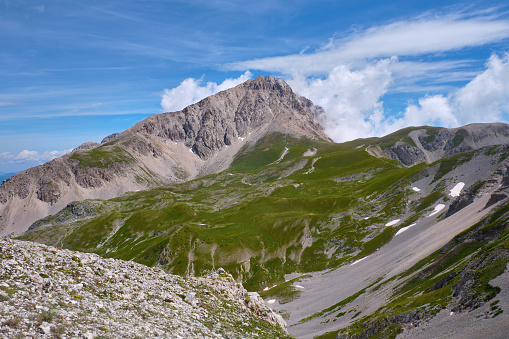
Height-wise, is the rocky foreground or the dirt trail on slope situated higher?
the rocky foreground

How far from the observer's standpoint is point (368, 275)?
98.6 metres

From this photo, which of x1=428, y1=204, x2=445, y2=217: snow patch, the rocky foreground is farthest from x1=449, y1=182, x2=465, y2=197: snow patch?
the rocky foreground

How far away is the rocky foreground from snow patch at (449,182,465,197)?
134505 mm

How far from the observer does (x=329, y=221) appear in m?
182

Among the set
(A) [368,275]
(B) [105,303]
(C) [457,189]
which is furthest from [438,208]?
(B) [105,303]

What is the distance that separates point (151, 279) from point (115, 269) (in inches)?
165

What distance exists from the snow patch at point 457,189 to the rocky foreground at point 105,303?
134505 millimetres

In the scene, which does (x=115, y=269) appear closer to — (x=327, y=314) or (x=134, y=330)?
(x=134, y=330)

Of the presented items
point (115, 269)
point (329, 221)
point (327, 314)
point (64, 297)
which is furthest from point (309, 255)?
point (64, 297)

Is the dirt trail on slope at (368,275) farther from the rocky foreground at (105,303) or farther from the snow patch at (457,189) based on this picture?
the rocky foreground at (105,303)

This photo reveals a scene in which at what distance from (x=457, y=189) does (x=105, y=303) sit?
164206 mm

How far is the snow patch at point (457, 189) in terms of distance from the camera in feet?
477

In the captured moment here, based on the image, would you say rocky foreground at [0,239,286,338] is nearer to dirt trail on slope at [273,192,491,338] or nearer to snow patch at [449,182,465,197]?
dirt trail on slope at [273,192,491,338]

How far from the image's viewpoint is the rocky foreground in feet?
67.3
